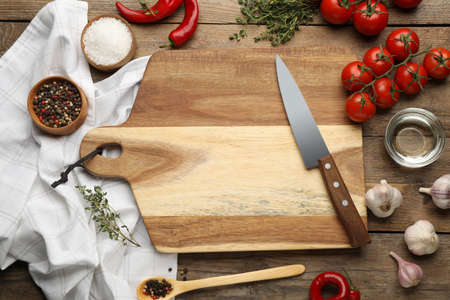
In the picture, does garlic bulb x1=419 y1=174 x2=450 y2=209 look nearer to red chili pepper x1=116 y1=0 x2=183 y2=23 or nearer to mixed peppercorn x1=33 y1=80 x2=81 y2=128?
red chili pepper x1=116 y1=0 x2=183 y2=23

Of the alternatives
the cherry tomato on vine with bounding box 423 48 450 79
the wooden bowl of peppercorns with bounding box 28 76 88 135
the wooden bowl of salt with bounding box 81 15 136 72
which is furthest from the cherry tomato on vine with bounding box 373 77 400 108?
the wooden bowl of peppercorns with bounding box 28 76 88 135

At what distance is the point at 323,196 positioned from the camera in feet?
4.38

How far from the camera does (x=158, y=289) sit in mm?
1339

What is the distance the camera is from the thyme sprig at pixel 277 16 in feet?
4.71

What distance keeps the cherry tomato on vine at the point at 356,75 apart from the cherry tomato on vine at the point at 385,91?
36mm

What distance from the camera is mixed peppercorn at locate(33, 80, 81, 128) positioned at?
135 centimetres

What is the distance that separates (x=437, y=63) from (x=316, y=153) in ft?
1.69

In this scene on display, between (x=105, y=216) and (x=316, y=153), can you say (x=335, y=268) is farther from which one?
(x=105, y=216)

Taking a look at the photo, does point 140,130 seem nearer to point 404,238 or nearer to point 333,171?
point 333,171

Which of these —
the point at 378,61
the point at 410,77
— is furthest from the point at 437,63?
the point at 378,61

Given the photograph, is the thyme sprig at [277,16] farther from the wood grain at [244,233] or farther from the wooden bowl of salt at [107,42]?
the wood grain at [244,233]

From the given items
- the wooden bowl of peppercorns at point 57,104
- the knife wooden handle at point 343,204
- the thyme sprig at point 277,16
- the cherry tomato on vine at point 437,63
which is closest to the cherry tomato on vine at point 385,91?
the cherry tomato on vine at point 437,63

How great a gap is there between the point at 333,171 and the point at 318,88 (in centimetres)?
30

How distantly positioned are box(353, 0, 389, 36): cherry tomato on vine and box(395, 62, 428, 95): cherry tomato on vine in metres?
0.17
